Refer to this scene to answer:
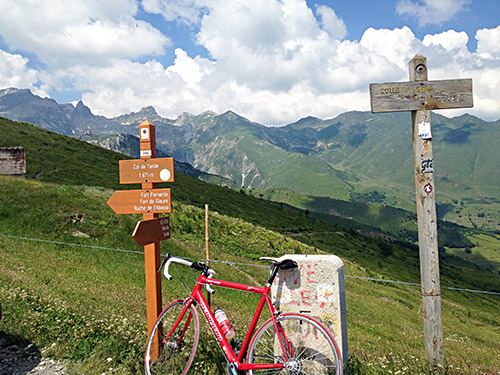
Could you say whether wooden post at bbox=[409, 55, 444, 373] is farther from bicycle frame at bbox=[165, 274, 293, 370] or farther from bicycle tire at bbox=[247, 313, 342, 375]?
bicycle frame at bbox=[165, 274, 293, 370]

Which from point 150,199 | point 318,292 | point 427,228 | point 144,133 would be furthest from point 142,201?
point 427,228

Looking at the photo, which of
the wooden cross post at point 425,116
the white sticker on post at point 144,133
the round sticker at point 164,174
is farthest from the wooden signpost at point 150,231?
the wooden cross post at point 425,116

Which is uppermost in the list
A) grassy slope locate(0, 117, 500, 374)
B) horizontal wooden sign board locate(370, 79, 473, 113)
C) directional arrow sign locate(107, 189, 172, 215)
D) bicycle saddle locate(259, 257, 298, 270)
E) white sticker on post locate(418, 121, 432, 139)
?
horizontal wooden sign board locate(370, 79, 473, 113)

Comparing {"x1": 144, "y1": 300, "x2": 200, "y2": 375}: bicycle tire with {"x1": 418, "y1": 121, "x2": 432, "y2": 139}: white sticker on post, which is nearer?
{"x1": 144, "y1": 300, "x2": 200, "y2": 375}: bicycle tire

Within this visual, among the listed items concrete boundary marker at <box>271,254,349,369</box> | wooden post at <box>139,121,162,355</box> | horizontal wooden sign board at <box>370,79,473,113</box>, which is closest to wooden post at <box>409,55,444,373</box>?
horizontal wooden sign board at <box>370,79,473,113</box>

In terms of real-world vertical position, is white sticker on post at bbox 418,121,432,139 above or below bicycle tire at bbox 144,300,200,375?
above

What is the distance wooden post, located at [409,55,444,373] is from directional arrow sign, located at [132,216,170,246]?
232 inches

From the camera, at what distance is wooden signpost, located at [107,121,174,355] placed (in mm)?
7578

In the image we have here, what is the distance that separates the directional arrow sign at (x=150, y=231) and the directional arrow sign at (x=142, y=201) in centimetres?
29

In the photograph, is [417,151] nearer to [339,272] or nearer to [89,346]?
[339,272]

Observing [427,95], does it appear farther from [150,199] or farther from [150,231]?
[150,231]

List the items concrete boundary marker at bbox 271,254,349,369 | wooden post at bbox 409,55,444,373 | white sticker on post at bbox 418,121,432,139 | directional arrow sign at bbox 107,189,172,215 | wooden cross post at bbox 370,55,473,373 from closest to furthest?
concrete boundary marker at bbox 271,254,349,369, directional arrow sign at bbox 107,189,172,215, wooden post at bbox 409,55,444,373, wooden cross post at bbox 370,55,473,373, white sticker on post at bbox 418,121,432,139

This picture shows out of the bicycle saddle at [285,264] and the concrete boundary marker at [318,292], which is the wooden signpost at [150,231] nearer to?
the bicycle saddle at [285,264]

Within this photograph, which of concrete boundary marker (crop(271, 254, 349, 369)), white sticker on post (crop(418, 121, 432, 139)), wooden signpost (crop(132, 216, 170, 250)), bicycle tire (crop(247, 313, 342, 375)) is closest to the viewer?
bicycle tire (crop(247, 313, 342, 375))
